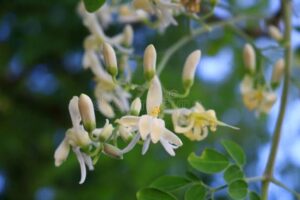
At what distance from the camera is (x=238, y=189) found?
0.96m

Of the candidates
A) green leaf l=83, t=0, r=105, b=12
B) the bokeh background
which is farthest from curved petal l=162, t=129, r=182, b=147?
the bokeh background

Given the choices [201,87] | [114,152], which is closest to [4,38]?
[201,87]

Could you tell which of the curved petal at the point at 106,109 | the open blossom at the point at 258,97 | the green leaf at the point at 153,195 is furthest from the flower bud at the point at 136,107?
the open blossom at the point at 258,97

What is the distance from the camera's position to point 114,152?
2.86ft

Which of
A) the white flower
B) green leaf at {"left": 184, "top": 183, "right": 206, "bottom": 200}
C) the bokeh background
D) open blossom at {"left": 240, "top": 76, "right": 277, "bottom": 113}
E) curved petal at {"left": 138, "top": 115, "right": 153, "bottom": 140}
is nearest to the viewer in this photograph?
curved petal at {"left": 138, "top": 115, "right": 153, "bottom": 140}

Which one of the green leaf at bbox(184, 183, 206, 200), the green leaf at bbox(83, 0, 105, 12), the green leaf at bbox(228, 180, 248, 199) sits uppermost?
the green leaf at bbox(83, 0, 105, 12)

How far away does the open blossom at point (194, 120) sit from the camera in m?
0.96

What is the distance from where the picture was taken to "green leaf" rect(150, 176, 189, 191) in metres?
0.99

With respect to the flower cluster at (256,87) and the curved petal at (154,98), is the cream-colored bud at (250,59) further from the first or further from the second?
the curved petal at (154,98)

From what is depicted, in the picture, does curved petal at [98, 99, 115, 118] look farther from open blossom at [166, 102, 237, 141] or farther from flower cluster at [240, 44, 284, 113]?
flower cluster at [240, 44, 284, 113]

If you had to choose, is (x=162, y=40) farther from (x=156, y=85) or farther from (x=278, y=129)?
(x=156, y=85)

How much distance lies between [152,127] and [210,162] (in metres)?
0.22

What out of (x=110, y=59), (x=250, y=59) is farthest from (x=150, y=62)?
(x=250, y=59)

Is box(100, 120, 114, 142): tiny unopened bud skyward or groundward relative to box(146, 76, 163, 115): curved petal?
groundward
